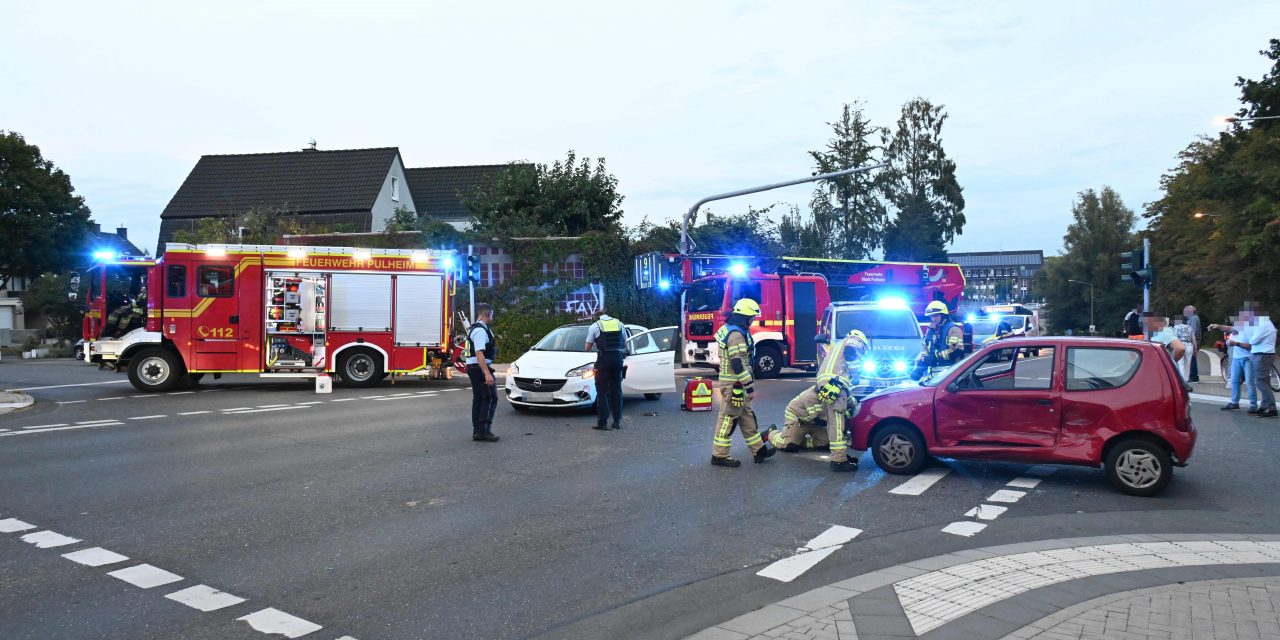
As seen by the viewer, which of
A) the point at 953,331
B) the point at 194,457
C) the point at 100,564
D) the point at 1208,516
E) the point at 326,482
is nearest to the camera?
the point at 100,564

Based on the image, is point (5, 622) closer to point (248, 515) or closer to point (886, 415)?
point (248, 515)

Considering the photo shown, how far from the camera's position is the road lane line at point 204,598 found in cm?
490

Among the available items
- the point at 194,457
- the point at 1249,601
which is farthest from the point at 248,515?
the point at 1249,601

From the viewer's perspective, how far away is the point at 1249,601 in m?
4.69

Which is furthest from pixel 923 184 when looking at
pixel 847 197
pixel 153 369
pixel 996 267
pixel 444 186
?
pixel 996 267

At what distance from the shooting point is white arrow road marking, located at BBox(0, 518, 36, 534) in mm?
6578

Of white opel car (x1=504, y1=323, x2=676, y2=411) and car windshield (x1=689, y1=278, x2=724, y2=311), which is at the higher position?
car windshield (x1=689, y1=278, x2=724, y2=311)

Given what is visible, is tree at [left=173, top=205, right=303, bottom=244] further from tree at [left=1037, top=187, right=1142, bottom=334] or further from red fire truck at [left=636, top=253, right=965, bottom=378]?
tree at [left=1037, top=187, right=1142, bottom=334]

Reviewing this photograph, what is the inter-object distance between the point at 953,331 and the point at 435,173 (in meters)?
44.8

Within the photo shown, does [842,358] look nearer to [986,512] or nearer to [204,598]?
[986,512]

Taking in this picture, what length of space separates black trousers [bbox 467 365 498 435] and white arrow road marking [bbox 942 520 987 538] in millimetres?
5913

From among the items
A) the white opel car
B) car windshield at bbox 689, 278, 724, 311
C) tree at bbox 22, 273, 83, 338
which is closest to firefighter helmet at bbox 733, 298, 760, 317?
the white opel car

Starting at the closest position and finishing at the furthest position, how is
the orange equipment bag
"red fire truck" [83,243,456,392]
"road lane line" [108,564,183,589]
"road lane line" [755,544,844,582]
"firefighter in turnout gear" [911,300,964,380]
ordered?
"road lane line" [108,564,183,589] → "road lane line" [755,544,844,582] → "firefighter in turnout gear" [911,300,964,380] → the orange equipment bag → "red fire truck" [83,243,456,392]

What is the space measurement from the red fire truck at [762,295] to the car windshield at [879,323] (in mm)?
3902
